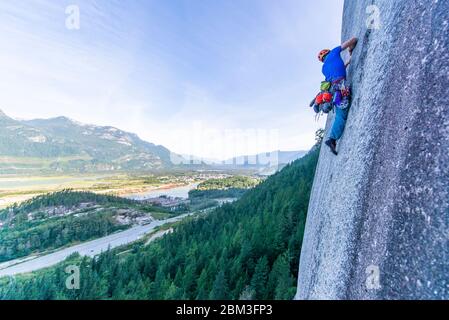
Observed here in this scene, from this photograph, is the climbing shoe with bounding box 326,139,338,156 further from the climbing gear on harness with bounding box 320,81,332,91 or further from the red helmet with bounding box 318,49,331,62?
the red helmet with bounding box 318,49,331,62

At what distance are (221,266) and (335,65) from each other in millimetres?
20433

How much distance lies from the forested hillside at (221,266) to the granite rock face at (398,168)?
10254mm

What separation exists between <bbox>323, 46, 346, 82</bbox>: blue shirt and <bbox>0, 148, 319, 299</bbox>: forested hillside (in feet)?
37.1

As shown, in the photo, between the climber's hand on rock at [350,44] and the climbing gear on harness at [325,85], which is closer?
the climbing gear on harness at [325,85]

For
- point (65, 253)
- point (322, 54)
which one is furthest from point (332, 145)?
point (65, 253)

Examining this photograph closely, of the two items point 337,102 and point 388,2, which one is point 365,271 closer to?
point 337,102

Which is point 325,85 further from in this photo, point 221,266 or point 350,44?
point 221,266

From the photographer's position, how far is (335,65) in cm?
520

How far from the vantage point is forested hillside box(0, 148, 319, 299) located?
53.8ft

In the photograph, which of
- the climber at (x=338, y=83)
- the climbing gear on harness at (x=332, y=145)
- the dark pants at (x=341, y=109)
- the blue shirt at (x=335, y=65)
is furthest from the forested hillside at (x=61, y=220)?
the blue shirt at (x=335, y=65)

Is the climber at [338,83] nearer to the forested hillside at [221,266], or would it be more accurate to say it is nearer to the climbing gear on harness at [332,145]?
the climbing gear on harness at [332,145]

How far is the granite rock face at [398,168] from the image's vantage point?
2.47m

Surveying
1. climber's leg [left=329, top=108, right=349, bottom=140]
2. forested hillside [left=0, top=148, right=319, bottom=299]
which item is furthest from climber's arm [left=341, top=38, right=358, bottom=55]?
forested hillside [left=0, top=148, right=319, bottom=299]

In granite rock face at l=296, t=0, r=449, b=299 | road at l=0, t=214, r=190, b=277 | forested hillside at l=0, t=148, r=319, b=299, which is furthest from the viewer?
road at l=0, t=214, r=190, b=277
